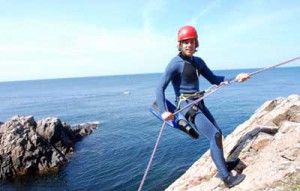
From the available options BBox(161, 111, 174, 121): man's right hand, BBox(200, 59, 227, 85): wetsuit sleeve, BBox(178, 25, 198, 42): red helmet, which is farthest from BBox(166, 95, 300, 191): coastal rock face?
BBox(178, 25, 198, 42): red helmet

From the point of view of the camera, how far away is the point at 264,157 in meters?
8.44

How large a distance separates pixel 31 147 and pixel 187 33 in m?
35.3

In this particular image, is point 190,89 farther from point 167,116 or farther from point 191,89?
point 167,116

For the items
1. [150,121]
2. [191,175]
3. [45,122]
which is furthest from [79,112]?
[191,175]

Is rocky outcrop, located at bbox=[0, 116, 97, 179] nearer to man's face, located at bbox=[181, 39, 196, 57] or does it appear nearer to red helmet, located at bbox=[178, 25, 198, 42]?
man's face, located at bbox=[181, 39, 196, 57]

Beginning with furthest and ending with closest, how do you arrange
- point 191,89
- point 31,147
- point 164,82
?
point 31,147 → point 191,89 → point 164,82

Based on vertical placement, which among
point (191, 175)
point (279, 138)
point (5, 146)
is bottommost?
point (5, 146)

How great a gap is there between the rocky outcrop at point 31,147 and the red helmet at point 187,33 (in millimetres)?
32928

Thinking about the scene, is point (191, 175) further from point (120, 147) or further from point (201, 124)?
point (120, 147)

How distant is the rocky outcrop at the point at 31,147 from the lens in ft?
118

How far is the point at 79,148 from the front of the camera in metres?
44.7

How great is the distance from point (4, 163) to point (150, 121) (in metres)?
28.4

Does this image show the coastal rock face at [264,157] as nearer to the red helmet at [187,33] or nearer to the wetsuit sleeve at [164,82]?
the wetsuit sleeve at [164,82]

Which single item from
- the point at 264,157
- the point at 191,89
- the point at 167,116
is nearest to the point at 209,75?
the point at 191,89
